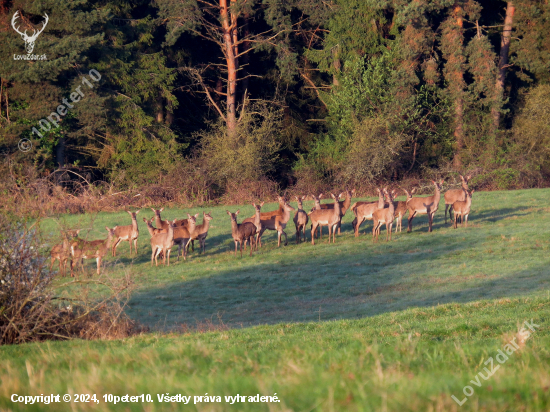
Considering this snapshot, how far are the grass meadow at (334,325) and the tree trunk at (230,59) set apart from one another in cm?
1187

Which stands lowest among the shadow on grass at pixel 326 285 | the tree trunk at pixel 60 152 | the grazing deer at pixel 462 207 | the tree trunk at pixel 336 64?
the shadow on grass at pixel 326 285

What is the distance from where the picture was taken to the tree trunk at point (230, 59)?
126 ft

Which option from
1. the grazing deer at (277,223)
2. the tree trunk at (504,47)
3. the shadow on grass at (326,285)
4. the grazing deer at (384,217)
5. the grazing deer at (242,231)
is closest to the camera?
the shadow on grass at (326,285)

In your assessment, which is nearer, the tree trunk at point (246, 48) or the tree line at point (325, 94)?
the tree line at point (325, 94)

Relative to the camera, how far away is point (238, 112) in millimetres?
41469

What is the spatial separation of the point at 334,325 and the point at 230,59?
31.1 metres

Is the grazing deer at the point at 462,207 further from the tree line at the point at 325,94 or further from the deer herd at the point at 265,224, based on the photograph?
the tree line at the point at 325,94

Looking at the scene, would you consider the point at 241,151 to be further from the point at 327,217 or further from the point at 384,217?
the point at 384,217

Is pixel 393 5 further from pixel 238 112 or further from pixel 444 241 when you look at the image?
pixel 444 241

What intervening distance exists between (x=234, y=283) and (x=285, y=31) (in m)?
25.5

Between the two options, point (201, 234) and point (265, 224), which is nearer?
point (201, 234)

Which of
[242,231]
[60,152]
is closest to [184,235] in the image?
[242,231]

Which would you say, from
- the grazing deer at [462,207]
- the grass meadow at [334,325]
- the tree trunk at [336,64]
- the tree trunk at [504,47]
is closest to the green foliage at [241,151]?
the tree trunk at [336,64]

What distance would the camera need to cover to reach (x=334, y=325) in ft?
33.1
